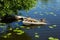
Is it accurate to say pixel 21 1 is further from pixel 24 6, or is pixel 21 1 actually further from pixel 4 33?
pixel 4 33

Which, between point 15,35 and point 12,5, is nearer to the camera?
point 15,35

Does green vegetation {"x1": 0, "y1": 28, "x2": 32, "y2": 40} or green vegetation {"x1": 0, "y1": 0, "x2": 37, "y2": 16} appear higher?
green vegetation {"x1": 0, "y1": 0, "x2": 37, "y2": 16}

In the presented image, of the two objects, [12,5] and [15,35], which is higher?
[12,5]

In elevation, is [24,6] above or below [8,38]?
above

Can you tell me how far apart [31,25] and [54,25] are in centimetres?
421

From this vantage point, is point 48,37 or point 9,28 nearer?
point 48,37

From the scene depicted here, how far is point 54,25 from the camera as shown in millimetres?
32750

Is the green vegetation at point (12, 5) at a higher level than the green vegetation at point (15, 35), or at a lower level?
higher

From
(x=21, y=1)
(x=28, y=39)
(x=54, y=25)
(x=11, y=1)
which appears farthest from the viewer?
(x=54, y=25)

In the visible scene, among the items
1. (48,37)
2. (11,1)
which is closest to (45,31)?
(48,37)

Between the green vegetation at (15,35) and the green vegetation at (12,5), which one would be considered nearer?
the green vegetation at (15,35)

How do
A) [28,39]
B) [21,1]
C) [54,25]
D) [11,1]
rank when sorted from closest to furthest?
[28,39] → [11,1] → [21,1] → [54,25]

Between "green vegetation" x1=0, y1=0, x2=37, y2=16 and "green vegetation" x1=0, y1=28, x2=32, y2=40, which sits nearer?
"green vegetation" x1=0, y1=28, x2=32, y2=40

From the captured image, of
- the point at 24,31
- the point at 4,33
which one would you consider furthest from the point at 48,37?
the point at 4,33
